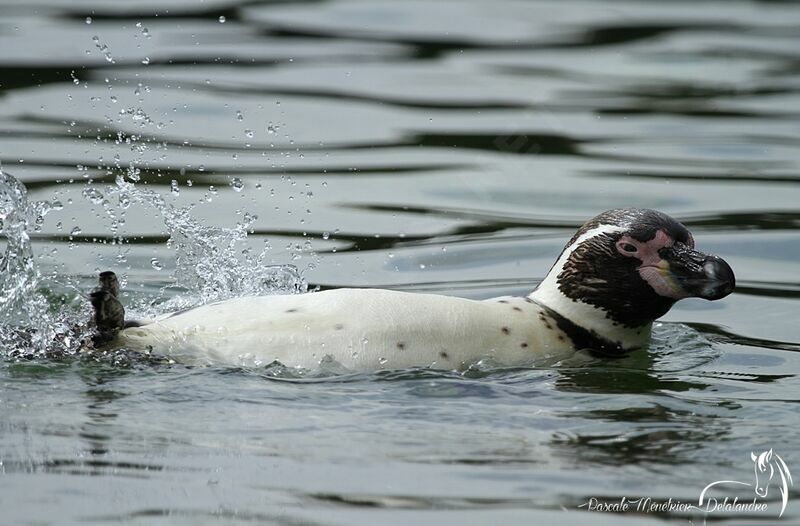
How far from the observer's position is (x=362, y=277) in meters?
9.30

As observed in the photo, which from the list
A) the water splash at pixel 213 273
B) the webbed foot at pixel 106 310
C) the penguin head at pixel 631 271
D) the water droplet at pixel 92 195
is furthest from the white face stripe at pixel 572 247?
the water droplet at pixel 92 195

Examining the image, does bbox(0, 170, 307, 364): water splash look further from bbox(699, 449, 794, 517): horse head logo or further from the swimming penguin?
bbox(699, 449, 794, 517): horse head logo

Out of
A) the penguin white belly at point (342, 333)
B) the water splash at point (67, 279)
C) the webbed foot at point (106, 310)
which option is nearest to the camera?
the webbed foot at point (106, 310)

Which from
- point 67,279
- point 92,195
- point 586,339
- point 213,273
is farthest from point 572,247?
point 92,195

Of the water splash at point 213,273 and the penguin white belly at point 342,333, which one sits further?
A: the water splash at point 213,273

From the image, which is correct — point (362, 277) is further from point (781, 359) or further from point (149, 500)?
point (149, 500)

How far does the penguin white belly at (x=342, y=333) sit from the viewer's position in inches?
265

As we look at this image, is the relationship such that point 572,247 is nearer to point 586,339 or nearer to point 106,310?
point 586,339

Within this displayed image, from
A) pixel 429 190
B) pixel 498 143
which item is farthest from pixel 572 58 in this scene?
pixel 429 190

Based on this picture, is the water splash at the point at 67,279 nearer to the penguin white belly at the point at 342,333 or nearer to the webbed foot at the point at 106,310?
the webbed foot at the point at 106,310

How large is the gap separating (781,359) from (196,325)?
9.75 ft

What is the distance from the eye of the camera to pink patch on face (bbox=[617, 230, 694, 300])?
718 centimetres

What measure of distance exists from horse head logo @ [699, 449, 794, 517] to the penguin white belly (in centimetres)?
153

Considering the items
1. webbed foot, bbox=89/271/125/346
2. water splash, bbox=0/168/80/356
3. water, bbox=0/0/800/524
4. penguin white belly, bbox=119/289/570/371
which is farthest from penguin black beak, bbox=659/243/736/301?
water splash, bbox=0/168/80/356
